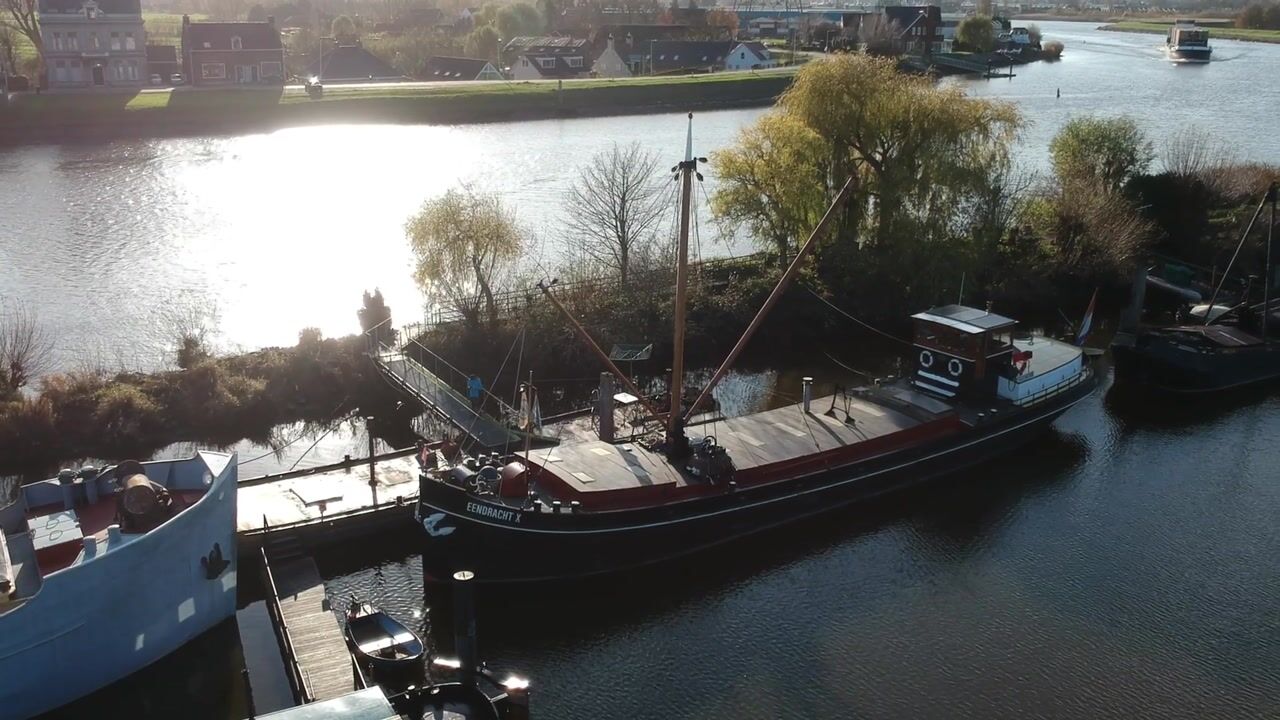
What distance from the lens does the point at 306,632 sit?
21656mm

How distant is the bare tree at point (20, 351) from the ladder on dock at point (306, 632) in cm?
1387

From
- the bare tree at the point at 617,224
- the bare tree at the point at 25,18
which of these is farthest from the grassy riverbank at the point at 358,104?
the bare tree at the point at 617,224

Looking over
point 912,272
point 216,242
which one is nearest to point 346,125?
point 216,242

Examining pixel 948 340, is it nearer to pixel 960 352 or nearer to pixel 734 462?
pixel 960 352

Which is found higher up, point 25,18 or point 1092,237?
point 25,18

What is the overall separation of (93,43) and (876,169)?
76730 millimetres

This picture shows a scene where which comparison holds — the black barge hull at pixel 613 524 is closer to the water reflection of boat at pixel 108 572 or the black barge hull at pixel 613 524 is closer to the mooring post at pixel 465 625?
the mooring post at pixel 465 625

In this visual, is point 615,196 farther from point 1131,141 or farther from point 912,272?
point 1131,141

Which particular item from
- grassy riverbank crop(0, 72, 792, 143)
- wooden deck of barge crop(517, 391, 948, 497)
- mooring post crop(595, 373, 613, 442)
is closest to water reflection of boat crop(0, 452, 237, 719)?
wooden deck of barge crop(517, 391, 948, 497)

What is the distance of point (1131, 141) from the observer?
56.2m

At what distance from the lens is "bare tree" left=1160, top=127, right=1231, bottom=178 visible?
2254 inches

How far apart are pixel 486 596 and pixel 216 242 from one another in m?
36.6

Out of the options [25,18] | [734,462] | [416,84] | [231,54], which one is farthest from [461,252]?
[25,18]

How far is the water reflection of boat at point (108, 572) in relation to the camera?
62.6 ft
